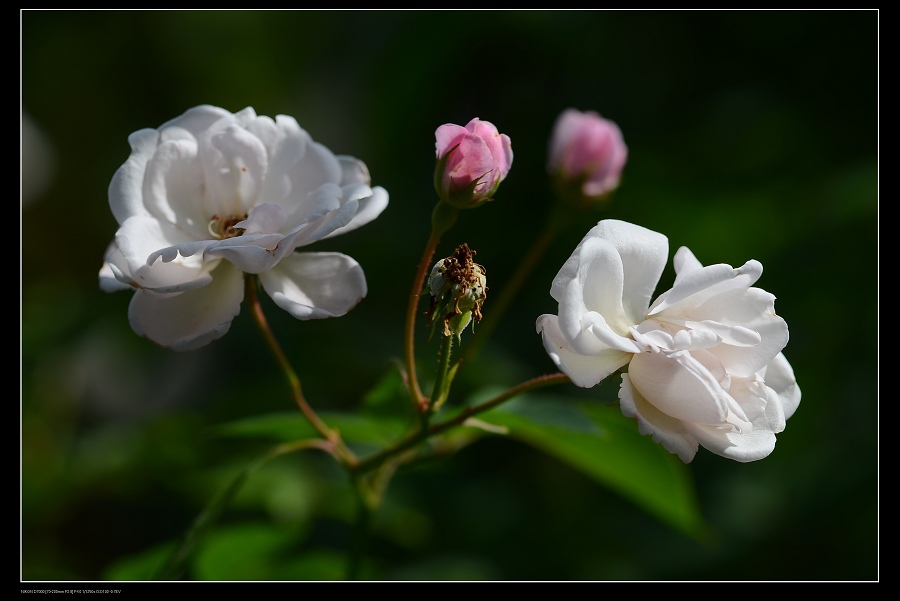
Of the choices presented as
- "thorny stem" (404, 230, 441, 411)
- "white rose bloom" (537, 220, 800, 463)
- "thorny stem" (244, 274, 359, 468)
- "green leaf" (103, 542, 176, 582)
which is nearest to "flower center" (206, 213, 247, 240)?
"thorny stem" (244, 274, 359, 468)

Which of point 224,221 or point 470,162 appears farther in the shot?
point 224,221

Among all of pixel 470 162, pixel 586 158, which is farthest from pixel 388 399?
pixel 586 158

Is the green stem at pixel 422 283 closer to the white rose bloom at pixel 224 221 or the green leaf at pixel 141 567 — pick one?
the white rose bloom at pixel 224 221

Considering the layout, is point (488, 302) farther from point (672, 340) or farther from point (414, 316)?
point (672, 340)

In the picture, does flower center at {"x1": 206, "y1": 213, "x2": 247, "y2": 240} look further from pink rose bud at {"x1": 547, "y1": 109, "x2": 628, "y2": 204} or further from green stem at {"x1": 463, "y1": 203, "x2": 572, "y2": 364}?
pink rose bud at {"x1": 547, "y1": 109, "x2": 628, "y2": 204}

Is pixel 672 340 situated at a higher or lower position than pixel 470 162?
lower

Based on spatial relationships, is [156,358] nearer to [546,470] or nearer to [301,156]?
[546,470]

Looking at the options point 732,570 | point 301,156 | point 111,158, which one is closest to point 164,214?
point 301,156
